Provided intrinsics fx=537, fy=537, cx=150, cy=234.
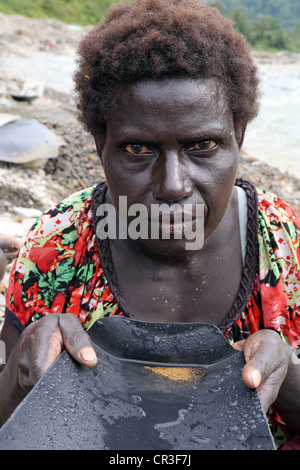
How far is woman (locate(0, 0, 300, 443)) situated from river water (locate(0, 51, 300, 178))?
0.40 metres

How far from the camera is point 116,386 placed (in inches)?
51.2

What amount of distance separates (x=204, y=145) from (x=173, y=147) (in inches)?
3.9

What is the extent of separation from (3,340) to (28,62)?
2021cm

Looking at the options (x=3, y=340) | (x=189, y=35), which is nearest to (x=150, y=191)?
(x=189, y=35)

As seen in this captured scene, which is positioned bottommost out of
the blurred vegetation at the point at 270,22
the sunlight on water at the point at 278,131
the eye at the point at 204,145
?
the sunlight on water at the point at 278,131

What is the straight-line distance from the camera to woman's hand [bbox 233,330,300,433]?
1.24 meters

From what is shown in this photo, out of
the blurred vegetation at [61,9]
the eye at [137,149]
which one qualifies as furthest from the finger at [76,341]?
the blurred vegetation at [61,9]

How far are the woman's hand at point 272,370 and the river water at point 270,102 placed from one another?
33.9 inches

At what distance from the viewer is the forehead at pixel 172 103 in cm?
143

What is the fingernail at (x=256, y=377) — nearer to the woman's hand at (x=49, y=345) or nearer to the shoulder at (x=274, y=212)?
the woman's hand at (x=49, y=345)

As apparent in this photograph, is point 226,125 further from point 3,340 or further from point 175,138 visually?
point 3,340

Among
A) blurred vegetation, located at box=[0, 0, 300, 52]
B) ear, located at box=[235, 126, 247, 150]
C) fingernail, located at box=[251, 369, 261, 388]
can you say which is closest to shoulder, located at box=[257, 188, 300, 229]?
ear, located at box=[235, 126, 247, 150]

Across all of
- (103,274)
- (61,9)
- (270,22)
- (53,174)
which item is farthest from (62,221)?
(270,22)

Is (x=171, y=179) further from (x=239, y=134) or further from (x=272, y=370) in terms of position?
(x=272, y=370)
